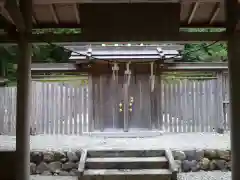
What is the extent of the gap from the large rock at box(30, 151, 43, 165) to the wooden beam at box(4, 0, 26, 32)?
388 centimetres

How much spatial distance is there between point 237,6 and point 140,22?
64.5 inches

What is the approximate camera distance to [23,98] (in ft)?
16.5

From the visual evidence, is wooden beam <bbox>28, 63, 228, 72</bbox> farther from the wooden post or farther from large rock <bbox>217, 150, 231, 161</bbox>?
the wooden post

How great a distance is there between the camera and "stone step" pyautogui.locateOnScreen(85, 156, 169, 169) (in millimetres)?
6844

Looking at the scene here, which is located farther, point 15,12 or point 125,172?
point 125,172

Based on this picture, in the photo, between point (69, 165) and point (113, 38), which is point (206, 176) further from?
point (113, 38)

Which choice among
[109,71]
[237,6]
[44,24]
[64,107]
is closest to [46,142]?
[64,107]

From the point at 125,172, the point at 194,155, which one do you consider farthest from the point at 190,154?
the point at 125,172

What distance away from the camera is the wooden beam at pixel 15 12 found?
13.3ft

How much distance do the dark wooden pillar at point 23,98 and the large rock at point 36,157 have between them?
2702 mm

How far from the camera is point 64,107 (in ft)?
36.5

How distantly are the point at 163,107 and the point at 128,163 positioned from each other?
4480mm

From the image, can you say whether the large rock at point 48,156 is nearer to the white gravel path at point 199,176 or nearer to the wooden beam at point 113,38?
the white gravel path at point 199,176

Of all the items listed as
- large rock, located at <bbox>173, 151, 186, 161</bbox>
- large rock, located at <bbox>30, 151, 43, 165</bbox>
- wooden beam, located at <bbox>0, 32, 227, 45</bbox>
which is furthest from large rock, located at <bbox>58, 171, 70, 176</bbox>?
wooden beam, located at <bbox>0, 32, 227, 45</bbox>
